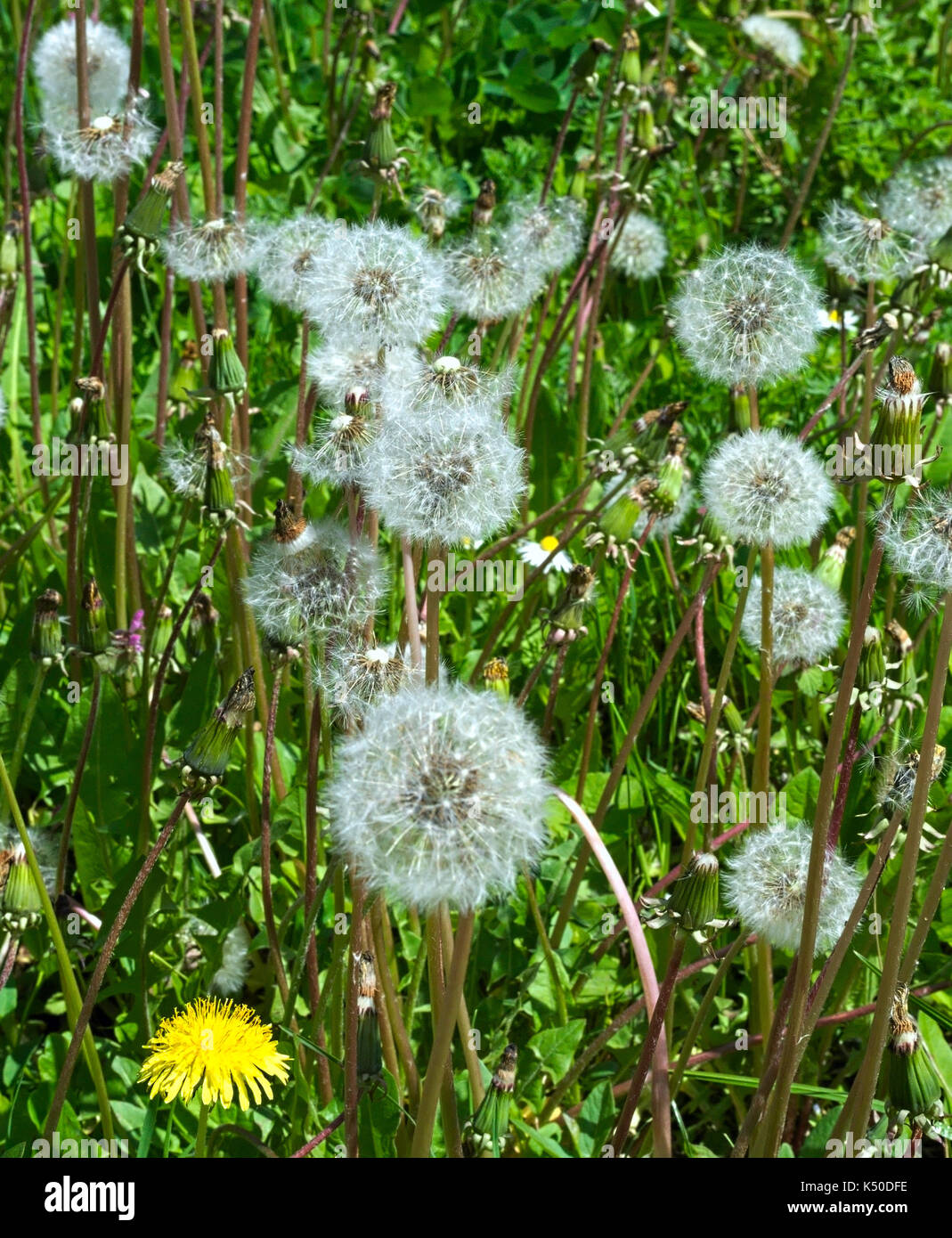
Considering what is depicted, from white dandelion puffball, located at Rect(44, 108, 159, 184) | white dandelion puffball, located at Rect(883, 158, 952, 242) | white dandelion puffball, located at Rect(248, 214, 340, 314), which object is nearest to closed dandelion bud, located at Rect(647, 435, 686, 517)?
white dandelion puffball, located at Rect(248, 214, 340, 314)

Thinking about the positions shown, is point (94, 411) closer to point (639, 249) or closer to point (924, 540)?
point (924, 540)

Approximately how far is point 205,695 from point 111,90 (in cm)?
151

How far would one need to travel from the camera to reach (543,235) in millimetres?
2836

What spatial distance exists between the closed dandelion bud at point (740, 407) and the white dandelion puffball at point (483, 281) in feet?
2.25

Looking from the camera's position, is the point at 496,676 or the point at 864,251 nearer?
the point at 496,676

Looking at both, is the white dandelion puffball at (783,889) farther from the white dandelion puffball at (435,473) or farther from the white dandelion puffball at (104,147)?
the white dandelion puffball at (104,147)

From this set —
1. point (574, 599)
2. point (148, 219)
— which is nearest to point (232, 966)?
point (574, 599)

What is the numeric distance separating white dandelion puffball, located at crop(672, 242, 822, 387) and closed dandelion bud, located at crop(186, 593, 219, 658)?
3.08ft

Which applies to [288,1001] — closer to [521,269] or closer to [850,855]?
[850,855]

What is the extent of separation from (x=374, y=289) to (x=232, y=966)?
1085 millimetres

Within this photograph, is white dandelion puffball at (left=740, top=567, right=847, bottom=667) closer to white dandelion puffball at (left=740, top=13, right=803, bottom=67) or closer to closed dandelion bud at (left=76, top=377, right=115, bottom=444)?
closed dandelion bud at (left=76, top=377, right=115, bottom=444)

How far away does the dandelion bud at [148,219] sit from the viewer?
1957 mm
